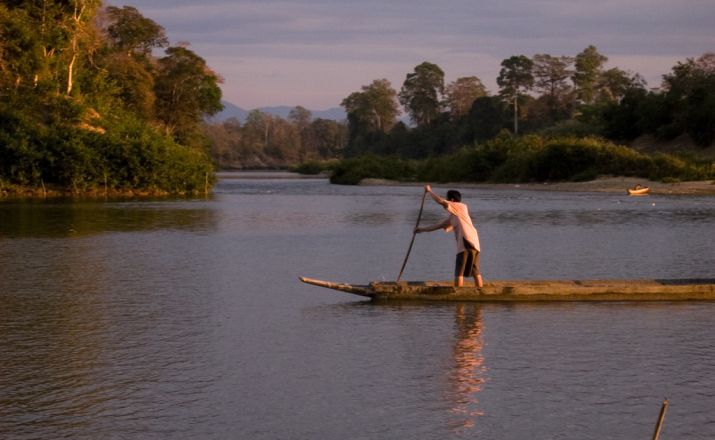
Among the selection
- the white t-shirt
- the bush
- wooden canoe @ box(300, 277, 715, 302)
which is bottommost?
wooden canoe @ box(300, 277, 715, 302)

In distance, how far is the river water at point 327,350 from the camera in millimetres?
8938

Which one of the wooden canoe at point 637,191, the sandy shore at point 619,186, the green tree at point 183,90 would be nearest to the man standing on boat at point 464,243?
the wooden canoe at point 637,191

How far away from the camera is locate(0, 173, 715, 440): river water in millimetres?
8938

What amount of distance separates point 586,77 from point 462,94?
3320 centimetres

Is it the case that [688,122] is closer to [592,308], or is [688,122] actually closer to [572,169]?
[572,169]

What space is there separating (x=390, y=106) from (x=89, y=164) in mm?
138594

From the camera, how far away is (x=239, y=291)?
706 inches

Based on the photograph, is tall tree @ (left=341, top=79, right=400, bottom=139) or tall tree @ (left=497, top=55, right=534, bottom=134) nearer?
tall tree @ (left=497, top=55, right=534, bottom=134)

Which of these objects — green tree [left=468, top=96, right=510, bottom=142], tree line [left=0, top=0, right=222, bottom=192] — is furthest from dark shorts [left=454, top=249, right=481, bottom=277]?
green tree [left=468, top=96, right=510, bottom=142]

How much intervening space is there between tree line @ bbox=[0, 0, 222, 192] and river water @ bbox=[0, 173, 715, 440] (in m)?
32.1

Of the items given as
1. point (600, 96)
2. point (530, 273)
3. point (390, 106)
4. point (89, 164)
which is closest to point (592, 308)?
point (530, 273)

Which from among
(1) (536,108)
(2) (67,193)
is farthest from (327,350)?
(1) (536,108)

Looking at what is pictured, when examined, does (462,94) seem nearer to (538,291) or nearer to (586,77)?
Result: (586,77)

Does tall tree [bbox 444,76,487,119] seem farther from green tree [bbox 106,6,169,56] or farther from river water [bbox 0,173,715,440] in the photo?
river water [bbox 0,173,715,440]
